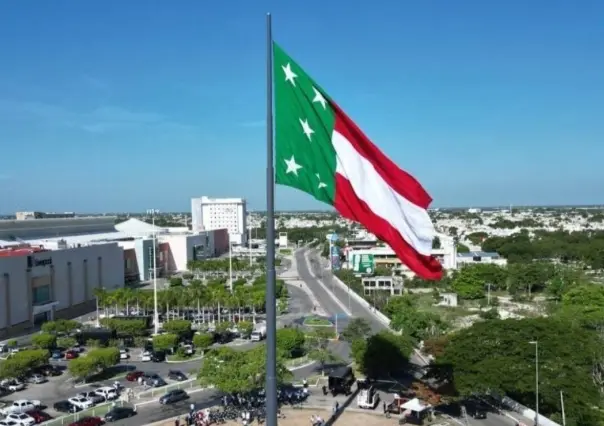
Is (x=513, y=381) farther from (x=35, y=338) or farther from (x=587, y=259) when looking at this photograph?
(x=587, y=259)

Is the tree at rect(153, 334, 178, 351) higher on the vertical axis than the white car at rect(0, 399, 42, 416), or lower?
higher

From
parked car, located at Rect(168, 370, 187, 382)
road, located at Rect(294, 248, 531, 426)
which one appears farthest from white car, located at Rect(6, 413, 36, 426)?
road, located at Rect(294, 248, 531, 426)

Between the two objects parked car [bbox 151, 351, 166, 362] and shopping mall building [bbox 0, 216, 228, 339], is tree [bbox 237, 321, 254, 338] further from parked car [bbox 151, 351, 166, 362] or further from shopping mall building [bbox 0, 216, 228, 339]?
shopping mall building [bbox 0, 216, 228, 339]

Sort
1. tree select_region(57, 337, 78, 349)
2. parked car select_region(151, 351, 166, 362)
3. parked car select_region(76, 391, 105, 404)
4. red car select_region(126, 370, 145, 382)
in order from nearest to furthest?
parked car select_region(76, 391, 105, 404) → red car select_region(126, 370, 145, 382) → parked car select_region(151, 351, 166, 362) → tree select_region(57, 337, 78, 349)

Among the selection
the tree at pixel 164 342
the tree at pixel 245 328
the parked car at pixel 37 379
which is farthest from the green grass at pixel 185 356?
the parked car at pixel 37 379

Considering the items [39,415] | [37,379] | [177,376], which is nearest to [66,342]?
[37,379]

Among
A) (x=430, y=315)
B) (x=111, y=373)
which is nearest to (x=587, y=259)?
(x=430, y=315)

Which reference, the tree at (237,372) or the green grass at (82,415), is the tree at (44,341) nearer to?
the green grass at (82,415)
